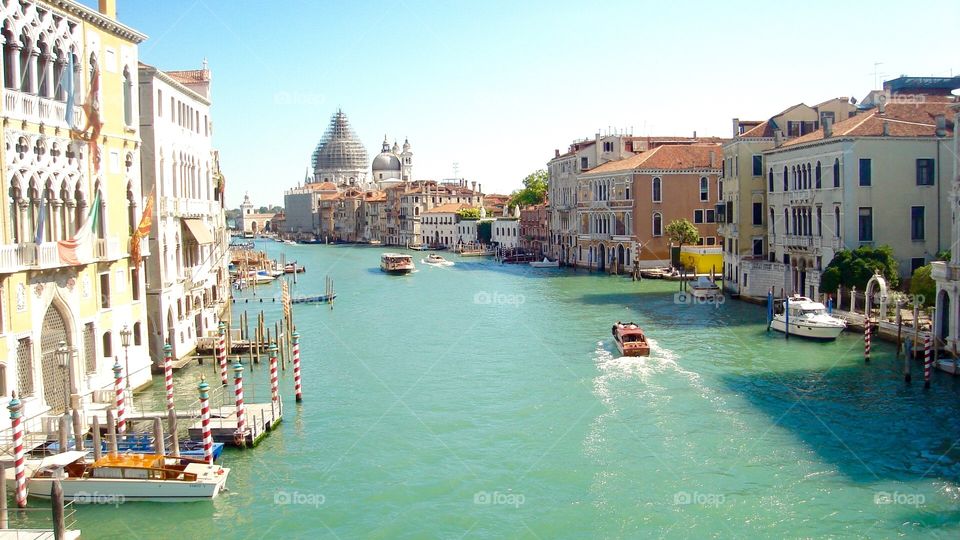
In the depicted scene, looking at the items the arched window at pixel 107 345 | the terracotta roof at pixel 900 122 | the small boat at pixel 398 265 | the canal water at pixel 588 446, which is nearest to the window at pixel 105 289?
the arched window at pixel 107 345

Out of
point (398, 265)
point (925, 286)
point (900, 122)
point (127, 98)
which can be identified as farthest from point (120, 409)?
point (398, 265)

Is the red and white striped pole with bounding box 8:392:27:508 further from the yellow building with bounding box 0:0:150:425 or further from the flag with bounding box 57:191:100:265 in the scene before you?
the flag with bounding box 57:191:100:265

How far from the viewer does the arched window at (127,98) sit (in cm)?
1359

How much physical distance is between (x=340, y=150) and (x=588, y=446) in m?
104

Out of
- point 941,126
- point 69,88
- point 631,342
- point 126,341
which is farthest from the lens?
point 941,126

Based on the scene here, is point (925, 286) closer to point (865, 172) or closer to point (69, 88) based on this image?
point (865, 172)

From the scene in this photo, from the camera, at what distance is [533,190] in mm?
58969

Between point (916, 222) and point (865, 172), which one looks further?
point (916, 222)

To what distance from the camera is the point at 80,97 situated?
39.0 ft

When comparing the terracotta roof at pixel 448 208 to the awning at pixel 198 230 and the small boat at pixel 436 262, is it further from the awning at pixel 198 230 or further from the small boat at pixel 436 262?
the awning at pixel 198 230

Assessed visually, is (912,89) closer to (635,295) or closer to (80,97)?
(635,295)

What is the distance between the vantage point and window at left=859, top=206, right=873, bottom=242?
20.2 m

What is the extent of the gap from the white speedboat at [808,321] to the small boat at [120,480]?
1243cm

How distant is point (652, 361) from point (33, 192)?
34.0ft
